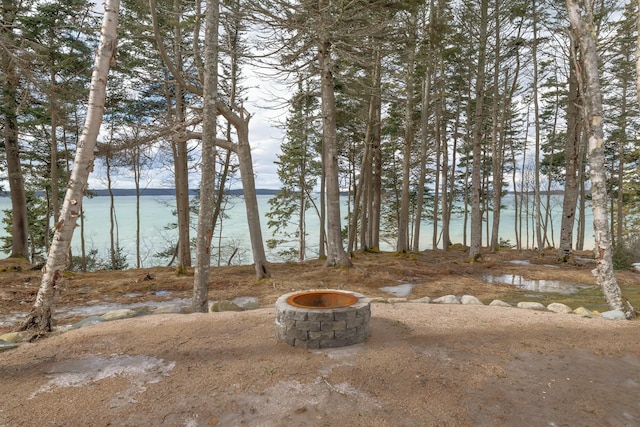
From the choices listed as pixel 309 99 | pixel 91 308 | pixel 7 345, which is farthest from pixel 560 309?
pixel 309 99

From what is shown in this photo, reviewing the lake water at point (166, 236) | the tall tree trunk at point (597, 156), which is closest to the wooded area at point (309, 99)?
the tall tree trunk at point (597, 156)

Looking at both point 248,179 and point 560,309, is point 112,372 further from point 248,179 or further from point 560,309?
point 560,309

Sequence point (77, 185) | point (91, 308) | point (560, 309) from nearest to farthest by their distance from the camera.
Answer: point (77, 185), point (560, 309), point (91, 308)

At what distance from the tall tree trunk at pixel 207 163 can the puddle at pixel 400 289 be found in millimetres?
4679

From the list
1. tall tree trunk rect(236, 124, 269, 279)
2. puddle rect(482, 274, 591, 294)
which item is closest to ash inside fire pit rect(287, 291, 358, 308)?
tall tree trunk rect(236, 124, 269, 279)

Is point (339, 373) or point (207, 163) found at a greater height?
point (207, 163)

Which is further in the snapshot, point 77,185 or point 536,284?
point 536,284

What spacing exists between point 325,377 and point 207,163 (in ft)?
12.7

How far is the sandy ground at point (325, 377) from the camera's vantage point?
2793mm

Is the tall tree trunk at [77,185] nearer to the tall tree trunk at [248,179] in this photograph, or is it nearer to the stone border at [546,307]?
the tall tree trunk at [248,179]

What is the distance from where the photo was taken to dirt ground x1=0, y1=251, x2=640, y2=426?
280 cm

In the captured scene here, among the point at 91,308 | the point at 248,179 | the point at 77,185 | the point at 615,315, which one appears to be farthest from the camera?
the point at 248,179

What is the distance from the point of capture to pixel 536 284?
9219 millimetres

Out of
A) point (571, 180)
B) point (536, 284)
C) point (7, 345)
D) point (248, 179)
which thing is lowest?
point (536, 284)
